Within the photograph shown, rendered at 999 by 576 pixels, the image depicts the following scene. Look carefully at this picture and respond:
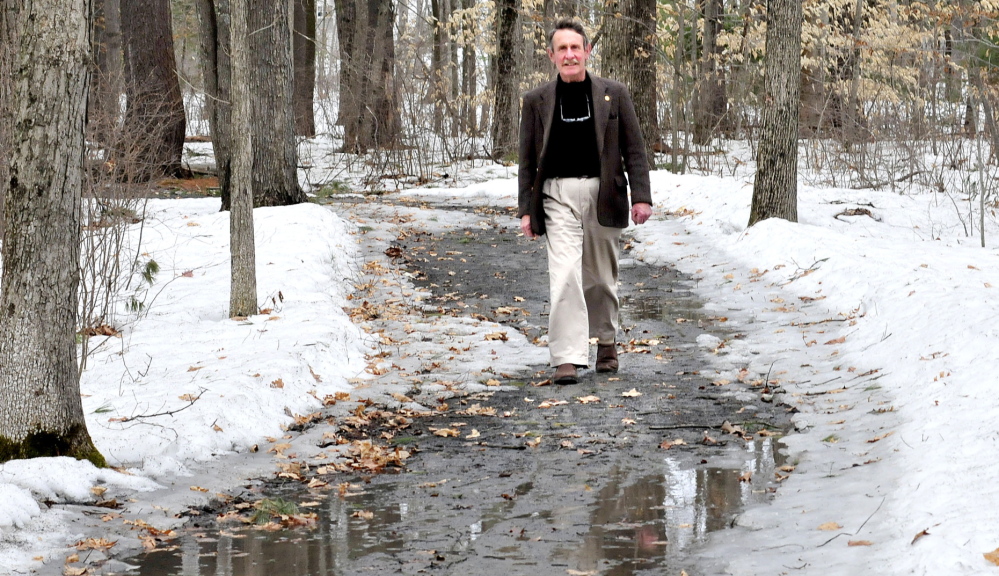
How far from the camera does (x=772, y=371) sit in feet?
20.9

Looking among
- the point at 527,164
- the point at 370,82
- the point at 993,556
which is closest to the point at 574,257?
the point at 527,164

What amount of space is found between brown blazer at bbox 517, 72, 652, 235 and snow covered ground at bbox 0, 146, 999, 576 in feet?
4.63

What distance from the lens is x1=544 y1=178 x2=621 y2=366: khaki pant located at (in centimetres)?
612

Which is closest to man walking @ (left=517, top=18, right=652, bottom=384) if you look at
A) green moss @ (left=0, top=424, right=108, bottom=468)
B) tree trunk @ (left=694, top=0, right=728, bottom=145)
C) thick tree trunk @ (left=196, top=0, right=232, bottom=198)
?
green moss @ (left=0, top=424, right=108, bottom=468)

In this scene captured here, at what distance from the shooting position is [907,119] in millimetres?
15680

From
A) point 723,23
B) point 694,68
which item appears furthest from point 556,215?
point 723,23

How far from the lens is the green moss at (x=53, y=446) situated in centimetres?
434

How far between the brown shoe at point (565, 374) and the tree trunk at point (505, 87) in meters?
15.2

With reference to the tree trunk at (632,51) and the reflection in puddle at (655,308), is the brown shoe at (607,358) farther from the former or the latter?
the tree trunk at (632,51)

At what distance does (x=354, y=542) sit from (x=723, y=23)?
28.5m

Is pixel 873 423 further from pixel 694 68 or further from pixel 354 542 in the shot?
pixel 694 68

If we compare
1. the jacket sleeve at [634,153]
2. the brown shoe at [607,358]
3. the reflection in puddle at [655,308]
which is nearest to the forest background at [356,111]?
the reflection in puddle at [655,308]

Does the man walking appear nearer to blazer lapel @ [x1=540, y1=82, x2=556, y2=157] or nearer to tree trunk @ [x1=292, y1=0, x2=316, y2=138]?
blazer lapel @ [x1=540, y1=82, x2=556, y2=157]

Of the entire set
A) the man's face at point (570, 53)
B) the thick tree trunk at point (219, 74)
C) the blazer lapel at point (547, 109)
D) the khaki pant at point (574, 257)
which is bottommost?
the khaki pant at point (574, 257)
